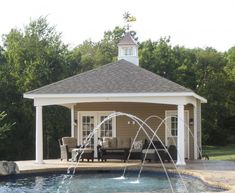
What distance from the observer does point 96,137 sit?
22.4 metres

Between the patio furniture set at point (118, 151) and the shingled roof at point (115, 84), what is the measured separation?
7.12 feet

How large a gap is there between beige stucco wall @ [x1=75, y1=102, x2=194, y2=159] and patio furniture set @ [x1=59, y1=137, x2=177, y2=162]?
1.52 m

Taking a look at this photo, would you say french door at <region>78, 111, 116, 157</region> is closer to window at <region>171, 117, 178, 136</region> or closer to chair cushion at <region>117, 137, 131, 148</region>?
chair cushion at <region>117, 137, 131, 148</region>

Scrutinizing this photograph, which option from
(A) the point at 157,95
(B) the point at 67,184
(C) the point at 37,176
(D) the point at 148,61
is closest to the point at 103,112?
(A) the point at 157,95

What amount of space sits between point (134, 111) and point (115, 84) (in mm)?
2977

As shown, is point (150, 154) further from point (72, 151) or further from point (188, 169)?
point (72, 151)

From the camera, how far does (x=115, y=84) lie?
19656 millimetres

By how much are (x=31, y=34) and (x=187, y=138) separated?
15.4 metres

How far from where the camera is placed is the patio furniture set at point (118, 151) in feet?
63.1

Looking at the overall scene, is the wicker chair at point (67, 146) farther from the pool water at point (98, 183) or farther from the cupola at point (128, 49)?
the cupola at point (128, 49)

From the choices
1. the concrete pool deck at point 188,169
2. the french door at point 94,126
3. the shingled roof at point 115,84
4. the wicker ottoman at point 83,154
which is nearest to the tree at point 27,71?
the french door at point 94,126

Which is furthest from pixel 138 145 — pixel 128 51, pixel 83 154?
pixel 128 51

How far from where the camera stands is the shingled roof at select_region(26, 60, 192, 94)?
18.8m

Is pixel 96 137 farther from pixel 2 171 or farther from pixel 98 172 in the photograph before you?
pixel 2 171
